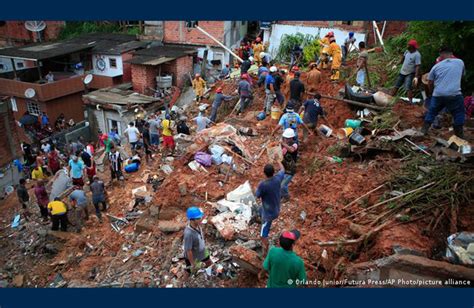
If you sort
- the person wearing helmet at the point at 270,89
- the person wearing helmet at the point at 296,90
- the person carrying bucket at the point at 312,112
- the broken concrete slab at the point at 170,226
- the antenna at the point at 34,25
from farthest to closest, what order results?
the antenna at the point at 34,25, the person wearing helmet at the point at 270,89, the person wearing helmet at the point at 296,90, the person carrying bucket at the point at 312,112, the broken concrete slab at the point at 170,226

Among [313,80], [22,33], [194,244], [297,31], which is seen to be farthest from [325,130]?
[22,33]

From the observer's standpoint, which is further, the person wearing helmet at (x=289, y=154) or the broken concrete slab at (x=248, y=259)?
the person wearing helmet at (x=289, y=154)

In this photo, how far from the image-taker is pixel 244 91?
38.6 feet

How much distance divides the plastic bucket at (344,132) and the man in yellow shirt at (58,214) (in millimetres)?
6943

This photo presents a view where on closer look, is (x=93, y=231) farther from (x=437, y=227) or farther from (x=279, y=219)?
(x=437, y=227)

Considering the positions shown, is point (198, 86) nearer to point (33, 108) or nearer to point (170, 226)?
point (170, 226)

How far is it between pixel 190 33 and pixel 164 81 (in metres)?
4.17

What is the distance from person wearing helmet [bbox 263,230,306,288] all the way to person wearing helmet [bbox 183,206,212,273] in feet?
4.37

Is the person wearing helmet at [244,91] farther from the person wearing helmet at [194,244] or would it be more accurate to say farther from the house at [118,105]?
the person wearing helmet at [194,244]

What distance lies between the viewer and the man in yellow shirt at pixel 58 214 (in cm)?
855

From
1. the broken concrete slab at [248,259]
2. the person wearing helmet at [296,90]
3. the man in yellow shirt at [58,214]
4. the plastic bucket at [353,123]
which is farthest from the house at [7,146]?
the plastic bucket at [353,123]

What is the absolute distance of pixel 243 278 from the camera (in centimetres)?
539

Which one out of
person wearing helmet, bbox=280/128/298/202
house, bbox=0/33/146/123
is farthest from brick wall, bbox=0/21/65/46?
person wearing helmet, bbox=280/128/298/202

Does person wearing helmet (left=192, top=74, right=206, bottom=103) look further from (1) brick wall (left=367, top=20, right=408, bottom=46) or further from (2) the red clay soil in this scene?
(1) brick wall (left=367, top=20, right=408, bottom=46)
